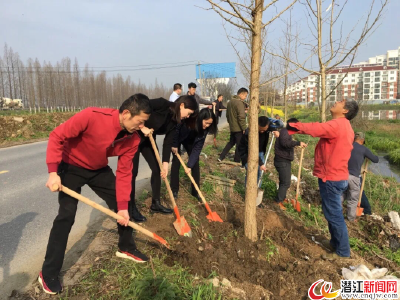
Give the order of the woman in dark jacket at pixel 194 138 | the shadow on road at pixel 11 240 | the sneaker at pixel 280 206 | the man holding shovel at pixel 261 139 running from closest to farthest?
the shadow on road at pixel 11 240 → the woman in dark jacket at pixel 194 138 → the man holding shovel at pixel 261 139 → the sneaker at pixel 280 206

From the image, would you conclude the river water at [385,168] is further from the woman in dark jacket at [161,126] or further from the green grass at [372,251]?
the woman in dark jacket at [161,126]

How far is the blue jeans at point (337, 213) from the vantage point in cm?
306

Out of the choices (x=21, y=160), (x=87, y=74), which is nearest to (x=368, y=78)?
(x=87, y=74)

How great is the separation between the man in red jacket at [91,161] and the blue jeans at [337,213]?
204 cm

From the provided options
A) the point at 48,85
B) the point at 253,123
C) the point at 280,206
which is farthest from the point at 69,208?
the point at 48,85

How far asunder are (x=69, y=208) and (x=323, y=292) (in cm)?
221

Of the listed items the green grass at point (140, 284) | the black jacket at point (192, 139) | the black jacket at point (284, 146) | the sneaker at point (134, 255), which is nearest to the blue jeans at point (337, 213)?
the black jacket at point (284, 146)

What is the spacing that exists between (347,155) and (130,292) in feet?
8.39

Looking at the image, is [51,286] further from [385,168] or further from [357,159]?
[385,168]

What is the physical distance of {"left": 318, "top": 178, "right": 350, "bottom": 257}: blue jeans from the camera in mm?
3062

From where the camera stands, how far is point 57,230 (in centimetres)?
225

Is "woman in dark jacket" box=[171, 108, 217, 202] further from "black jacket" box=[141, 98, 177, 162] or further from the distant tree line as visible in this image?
the distant tree line

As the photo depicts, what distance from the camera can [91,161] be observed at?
2.38 metres

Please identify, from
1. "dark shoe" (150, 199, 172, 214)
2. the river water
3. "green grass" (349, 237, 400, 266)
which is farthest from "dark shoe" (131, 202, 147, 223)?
the river water
